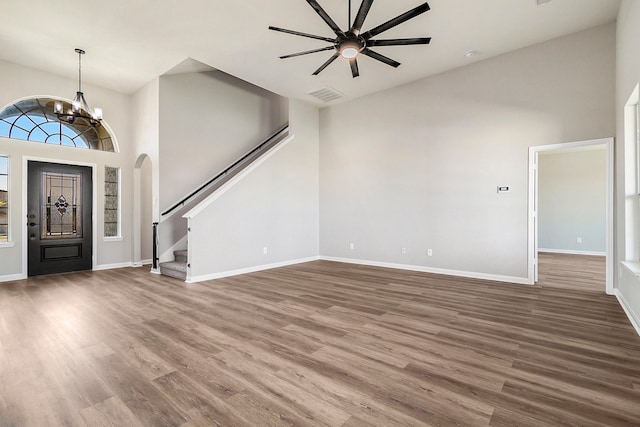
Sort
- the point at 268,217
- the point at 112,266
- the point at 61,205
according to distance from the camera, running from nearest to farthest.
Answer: the point at 61,205 < the point at 268,217 < the point at 112,266

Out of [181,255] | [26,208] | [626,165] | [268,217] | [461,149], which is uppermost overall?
[461,149]

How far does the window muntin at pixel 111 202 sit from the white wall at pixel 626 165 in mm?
8549

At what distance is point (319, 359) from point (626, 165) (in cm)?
425

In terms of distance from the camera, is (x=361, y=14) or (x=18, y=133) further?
(x=18, y=133)

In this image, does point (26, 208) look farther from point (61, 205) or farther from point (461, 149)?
point (461, 149)

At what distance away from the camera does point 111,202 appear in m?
6.79

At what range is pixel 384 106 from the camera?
662 cm

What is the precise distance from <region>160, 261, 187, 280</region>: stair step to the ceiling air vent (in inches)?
174

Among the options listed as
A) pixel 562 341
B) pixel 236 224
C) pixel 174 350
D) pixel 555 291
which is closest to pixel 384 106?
pixel 236 224

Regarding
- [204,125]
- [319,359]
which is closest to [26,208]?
[204,125]

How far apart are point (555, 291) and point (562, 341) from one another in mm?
2164

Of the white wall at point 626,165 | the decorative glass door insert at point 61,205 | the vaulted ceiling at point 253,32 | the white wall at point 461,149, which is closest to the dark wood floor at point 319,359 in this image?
the white wall at point 626,165

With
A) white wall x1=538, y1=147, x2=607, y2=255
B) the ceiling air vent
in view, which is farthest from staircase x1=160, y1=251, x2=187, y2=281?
white wall x1=538, y1=147, x2=607, y2=255

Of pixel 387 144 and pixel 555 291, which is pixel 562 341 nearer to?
pixel 555 291
